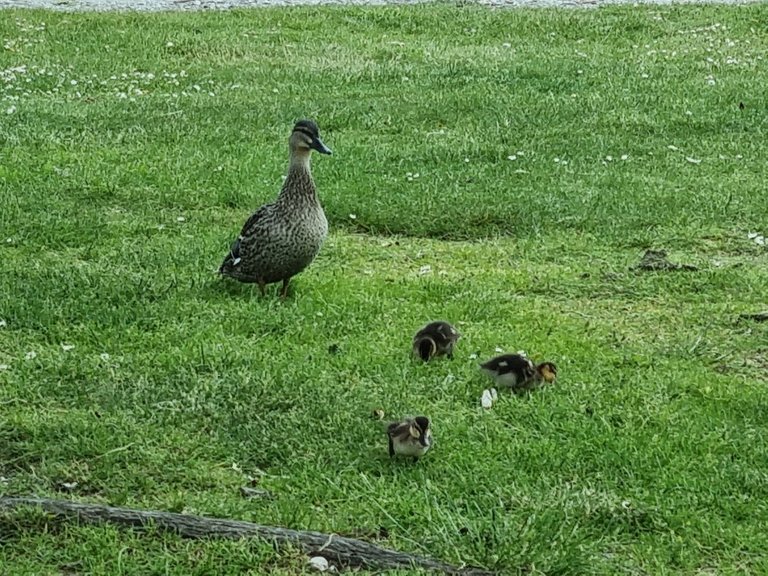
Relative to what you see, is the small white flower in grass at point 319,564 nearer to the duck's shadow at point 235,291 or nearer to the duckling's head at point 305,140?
the duck's shadow at point 235,291

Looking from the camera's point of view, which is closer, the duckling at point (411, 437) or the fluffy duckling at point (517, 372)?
the duckling at point (411, 437)

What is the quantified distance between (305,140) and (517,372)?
7.05 ft

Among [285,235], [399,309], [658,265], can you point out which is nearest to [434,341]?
[399,309]

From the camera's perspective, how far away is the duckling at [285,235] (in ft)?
22.0

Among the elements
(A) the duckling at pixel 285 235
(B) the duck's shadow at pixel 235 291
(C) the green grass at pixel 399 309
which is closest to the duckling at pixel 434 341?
(C) the green grass at pixel 399 309

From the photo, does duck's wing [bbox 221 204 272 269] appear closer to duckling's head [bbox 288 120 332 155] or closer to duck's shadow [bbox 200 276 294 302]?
duck's shadow [bbox 200 276 294 302]

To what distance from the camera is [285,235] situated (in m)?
6.72

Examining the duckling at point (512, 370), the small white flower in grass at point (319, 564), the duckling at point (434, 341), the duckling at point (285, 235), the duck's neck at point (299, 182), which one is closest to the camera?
the small white flower in grass at point (319, 564)

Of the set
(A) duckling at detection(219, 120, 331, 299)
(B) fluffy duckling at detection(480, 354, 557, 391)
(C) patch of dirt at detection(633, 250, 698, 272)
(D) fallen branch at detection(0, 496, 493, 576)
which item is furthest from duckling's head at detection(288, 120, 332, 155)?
(D) fallen branch at detection(0, 496, 493, 576)

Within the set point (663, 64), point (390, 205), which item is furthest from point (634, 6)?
point (390, 205)

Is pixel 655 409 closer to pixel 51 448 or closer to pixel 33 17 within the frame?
pixel 51 448

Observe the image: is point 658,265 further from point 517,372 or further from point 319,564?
point 319,564

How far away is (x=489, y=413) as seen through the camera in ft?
18.0

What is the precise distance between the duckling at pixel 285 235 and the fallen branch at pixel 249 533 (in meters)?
2.32
